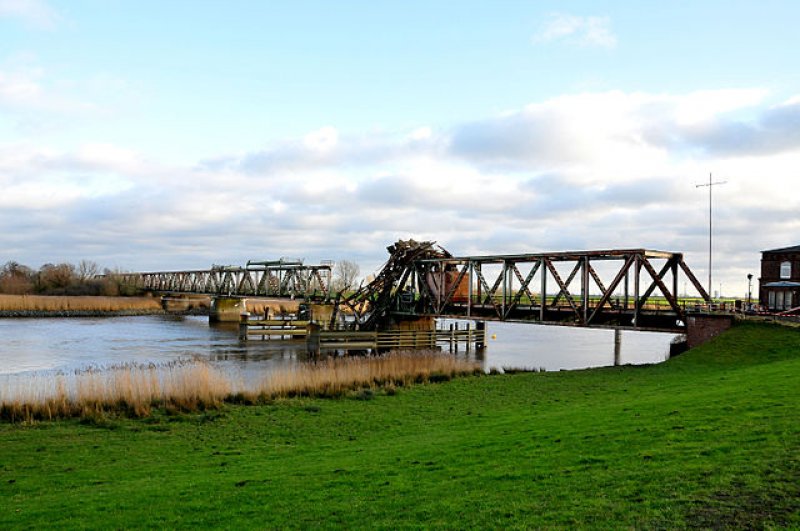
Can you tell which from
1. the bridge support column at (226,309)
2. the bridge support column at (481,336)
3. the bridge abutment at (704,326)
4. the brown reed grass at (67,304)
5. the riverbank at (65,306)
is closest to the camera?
the bridge abutment at (704,326)

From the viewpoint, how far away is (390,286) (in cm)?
5716

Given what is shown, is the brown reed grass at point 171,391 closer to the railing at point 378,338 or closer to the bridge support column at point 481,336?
the railing at point 378,338

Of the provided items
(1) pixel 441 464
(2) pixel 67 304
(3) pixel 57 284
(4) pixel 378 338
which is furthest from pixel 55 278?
(1) pixel 441 464

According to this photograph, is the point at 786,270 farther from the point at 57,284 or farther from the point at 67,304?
the point at 57,284

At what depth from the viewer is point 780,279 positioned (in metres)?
42.5

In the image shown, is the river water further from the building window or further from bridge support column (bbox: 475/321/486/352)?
the building window

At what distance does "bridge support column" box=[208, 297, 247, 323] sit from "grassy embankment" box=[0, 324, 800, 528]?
85.2 meters

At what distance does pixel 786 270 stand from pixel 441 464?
3804 cm

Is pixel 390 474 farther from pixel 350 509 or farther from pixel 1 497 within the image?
pixel 1 497

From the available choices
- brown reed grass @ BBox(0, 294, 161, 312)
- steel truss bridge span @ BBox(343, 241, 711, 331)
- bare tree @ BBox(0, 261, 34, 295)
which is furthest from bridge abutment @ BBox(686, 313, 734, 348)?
bare tree @ BBox(0, 261, 34, 295)

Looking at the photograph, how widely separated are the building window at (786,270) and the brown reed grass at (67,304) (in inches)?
4093

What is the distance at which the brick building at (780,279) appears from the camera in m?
41.0

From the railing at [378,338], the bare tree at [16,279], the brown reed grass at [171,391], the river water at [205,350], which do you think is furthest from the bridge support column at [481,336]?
the bare tree at [16,279]

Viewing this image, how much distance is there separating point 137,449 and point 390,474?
825 centimetres
